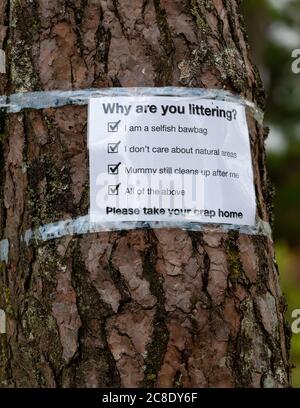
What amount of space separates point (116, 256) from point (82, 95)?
0.40 metres

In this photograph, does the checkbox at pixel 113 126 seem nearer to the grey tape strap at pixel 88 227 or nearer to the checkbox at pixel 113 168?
the checkbox at pixel 113 168

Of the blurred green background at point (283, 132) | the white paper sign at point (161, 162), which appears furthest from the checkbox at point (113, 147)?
the blurred green background at point (283, 132)

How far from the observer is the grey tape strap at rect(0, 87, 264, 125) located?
205 centimetres

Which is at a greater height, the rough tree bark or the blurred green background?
the blurred green background

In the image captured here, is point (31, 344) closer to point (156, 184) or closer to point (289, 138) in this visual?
point (156, 184)

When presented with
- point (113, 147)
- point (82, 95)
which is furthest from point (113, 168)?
point (82, 95)

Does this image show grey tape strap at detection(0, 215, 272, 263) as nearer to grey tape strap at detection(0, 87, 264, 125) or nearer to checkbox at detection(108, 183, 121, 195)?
checkbox at detection(108, 183, 121, 195)

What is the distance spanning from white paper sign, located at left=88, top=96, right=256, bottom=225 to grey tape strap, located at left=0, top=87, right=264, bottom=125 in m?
0.02

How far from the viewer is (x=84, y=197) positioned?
2020mm

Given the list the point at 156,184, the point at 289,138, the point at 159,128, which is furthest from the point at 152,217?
the point at 289,138

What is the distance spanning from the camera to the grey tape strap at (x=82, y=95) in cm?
205

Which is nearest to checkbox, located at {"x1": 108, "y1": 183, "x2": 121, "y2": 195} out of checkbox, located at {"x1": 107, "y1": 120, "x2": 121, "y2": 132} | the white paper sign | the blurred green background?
the white paper sign

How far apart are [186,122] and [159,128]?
68 mm

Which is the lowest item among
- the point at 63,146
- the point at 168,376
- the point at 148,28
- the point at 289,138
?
the point at 168,376
